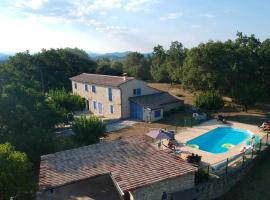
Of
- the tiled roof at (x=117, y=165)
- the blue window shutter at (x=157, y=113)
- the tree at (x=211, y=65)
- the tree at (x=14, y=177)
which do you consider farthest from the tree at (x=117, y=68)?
the tree at (x=14, y=177)

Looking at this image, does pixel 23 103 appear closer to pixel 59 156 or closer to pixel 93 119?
Answer: pixel 93 119

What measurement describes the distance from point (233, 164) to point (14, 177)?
18.0 m

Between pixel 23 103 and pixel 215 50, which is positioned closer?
pixel 23 103

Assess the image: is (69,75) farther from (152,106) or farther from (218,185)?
(218,185)

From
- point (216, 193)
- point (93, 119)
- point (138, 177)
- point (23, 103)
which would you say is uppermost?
point (23, 103)

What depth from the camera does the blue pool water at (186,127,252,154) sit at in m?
31.1

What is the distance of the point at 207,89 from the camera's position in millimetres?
47281

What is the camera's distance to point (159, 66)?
232 ft

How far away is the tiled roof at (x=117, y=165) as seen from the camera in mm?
17969

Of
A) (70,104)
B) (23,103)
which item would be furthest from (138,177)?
(70,104)

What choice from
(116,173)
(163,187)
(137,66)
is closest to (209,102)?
(163,187)

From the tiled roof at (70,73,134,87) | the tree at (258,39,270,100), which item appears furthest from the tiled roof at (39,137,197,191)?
the tree at (258,39,270,100)

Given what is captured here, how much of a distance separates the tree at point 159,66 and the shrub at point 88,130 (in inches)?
1656

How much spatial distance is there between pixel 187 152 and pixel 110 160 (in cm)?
1095
